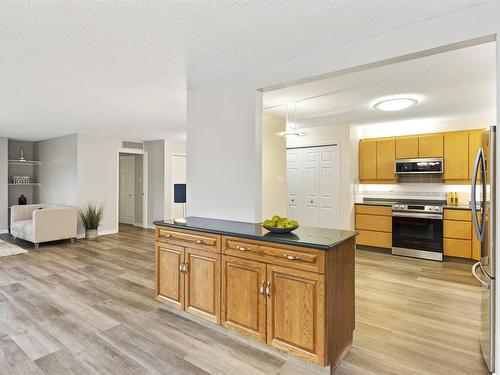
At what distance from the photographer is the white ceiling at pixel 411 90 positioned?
9.53ft

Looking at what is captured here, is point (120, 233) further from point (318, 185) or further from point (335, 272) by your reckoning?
point (335, 272)

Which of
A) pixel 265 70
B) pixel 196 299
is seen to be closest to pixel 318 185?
pixel 265 70

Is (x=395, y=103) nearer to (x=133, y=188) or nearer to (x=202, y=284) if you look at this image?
(x=202, y=284)

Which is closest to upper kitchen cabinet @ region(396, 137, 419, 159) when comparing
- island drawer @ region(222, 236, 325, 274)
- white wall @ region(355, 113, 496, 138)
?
white wall @ region(355, 113, 496, 138)

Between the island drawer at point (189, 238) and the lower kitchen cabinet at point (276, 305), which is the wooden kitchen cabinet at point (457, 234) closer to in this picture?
the lower kitchen cabinet at point (276, 305)

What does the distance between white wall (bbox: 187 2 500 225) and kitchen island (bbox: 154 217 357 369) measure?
43 centimetres

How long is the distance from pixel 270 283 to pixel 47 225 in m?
5.56

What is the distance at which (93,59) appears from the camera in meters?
2.75

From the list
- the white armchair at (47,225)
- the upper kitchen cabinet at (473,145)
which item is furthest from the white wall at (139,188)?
the upper kitchen cabinet at (473,145)

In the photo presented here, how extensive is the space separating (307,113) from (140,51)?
9.75ft

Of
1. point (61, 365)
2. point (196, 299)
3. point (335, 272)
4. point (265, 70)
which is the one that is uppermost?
point (265, 70)

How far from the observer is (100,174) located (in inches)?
281

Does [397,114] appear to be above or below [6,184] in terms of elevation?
above

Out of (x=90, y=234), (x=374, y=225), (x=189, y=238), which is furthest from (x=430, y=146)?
(x=90, y=234)
